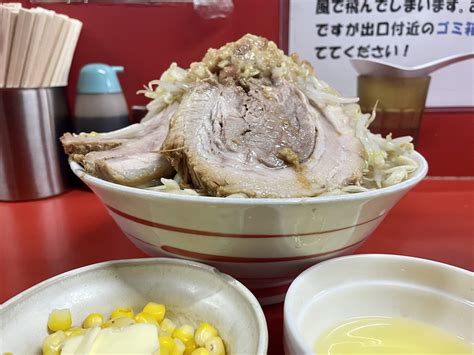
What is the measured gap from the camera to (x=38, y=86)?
205cm

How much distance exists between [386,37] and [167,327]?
1840mm

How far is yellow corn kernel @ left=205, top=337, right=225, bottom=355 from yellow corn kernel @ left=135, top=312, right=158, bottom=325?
5.2 inches

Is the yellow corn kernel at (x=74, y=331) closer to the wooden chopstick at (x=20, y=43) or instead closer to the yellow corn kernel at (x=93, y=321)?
the yellow corn kernel at (x=93, y=321)

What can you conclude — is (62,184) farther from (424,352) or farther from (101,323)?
(424,352)

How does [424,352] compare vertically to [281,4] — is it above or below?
below

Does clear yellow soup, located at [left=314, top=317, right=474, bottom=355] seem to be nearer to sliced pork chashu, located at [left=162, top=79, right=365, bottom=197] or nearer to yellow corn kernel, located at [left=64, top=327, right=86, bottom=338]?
sliced pork chashu, located at [left=162, top=79, right=365, bottom=197]

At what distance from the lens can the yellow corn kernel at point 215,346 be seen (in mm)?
868

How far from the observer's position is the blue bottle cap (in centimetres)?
214

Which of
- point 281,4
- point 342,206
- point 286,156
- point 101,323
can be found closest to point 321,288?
point 342,206

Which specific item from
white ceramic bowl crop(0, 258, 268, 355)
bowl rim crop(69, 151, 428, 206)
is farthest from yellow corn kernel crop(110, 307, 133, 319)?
bowl rim crop(69, 151, 428, 206)

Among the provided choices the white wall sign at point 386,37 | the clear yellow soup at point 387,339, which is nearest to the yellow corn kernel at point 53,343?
the clear yellow soup at point 387,339

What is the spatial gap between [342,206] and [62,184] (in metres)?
1.74

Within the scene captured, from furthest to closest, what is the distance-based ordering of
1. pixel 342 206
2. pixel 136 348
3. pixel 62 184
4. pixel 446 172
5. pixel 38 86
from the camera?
pixel 446 172 → pixel 62 184 → pixel 38 86 → pixel 342 206 → pixel 136 348


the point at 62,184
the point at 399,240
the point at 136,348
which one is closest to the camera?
the point at 136,348
